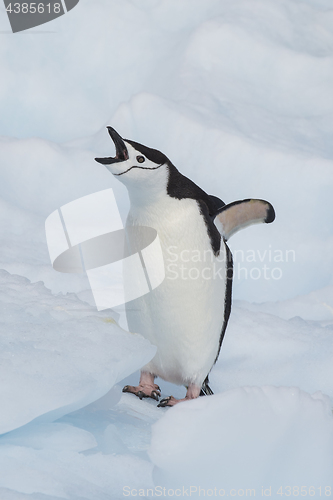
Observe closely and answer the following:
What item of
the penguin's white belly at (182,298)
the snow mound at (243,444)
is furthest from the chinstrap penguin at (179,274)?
the snow mound at (243,444)

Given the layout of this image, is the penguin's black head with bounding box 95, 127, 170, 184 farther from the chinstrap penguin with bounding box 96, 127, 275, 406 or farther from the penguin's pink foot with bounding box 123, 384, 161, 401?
the penguin's pink foot with bounding box 123, 384, 161, 401

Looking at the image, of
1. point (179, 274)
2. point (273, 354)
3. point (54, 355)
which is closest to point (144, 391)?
point (179, 274)

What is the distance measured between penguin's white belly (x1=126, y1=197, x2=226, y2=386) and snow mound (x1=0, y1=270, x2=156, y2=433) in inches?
7.3

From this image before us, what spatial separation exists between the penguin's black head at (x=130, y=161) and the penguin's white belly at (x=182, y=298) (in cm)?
10

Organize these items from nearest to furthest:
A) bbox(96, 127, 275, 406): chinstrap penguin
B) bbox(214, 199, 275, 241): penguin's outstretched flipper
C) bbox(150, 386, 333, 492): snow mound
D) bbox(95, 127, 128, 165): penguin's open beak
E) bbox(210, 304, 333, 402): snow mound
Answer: bbox(150, 386, 333, 492): snow mound < bbox(95, 127, 128, 165): penguin's open beak < bbox(96, 127, 275, 406): chinstrap penguin < bbox(214, 199, 275, 241): penguin's outstretched flipper < bbox(210, 304, 333, 402): snow mound

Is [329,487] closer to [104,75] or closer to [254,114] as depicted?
[254,114]

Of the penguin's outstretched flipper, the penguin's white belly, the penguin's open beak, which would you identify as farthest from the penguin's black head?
the penguin's outstretched flipper

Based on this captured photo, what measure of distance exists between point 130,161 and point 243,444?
628 millimetres

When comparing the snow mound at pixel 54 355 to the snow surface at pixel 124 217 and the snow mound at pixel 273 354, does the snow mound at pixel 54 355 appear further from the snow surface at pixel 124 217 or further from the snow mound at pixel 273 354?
the snow mound at pixel 273 354

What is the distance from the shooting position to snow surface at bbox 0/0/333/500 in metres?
0.93

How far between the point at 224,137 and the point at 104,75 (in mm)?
1115

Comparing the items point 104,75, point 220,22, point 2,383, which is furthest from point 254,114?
point 2,383

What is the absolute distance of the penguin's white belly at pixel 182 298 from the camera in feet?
4.30

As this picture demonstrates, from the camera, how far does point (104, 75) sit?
335cm
